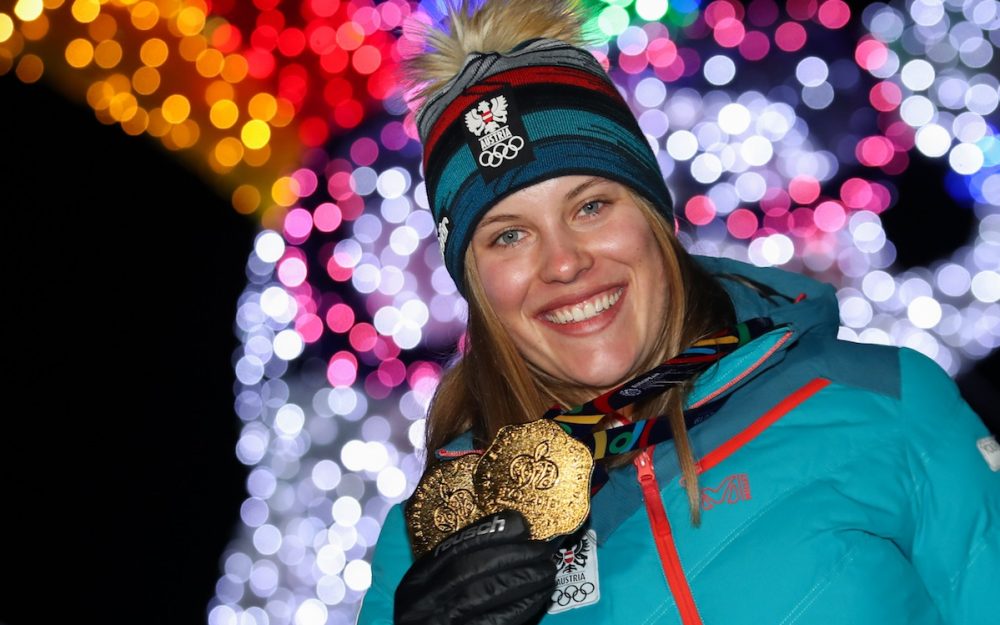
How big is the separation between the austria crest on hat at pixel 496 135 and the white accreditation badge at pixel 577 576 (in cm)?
78

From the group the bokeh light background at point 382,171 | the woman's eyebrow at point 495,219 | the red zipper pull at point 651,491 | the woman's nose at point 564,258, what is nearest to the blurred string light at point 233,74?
the bokeh light background at point 382,171

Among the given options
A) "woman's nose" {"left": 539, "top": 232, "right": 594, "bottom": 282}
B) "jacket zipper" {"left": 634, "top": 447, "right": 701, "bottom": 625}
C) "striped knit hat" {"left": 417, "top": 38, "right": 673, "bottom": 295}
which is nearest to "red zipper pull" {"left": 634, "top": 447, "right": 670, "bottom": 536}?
"jacket zipper" {"left": 634, "top": 447, "right": 701, "bottom": 625}

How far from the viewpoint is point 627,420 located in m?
2.04

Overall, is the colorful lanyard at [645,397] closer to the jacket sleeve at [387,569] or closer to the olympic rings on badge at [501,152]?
the jacket sleeve at [387,569]

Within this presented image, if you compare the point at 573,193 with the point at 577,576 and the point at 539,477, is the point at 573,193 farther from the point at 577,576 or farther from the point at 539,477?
the point at 577,576

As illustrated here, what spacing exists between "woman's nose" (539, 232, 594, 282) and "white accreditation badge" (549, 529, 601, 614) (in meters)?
0.49

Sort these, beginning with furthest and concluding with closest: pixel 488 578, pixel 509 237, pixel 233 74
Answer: pixel 233 74
pixel 509 237
pixel 488 578

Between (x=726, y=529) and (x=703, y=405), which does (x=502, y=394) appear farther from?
(x=726, y=529)

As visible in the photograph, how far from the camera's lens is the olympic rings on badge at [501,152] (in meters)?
2.14

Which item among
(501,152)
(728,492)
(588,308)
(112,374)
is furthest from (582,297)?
A: (112,374)

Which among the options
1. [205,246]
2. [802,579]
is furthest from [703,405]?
[205,246]

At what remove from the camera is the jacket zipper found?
66.5 inches

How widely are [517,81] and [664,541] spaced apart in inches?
41.0

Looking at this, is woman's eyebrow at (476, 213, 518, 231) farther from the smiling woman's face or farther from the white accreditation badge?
the white accreditation badge
